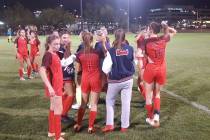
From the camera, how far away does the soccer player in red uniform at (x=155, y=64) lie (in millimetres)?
8359

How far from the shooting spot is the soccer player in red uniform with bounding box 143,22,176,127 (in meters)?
8.36

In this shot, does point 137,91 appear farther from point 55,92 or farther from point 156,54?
point 55,92

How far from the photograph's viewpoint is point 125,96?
8.12 m

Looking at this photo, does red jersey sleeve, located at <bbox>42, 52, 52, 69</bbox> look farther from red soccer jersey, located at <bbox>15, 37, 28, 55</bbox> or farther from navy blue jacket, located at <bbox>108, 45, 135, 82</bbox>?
red soccer jersey, located at <bbox>15, 37, 28, 55</bbox>

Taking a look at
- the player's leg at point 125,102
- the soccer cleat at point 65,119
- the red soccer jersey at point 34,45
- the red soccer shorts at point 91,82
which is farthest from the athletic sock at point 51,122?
the red soccer jersey at point 34,45

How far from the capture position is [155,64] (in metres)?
8.55

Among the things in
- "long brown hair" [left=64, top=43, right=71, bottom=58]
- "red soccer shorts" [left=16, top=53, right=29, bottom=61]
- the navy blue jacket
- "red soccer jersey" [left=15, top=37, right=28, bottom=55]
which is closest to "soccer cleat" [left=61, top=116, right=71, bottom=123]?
"long brown hair" [left=64, top=43, right=71, bottom=58]

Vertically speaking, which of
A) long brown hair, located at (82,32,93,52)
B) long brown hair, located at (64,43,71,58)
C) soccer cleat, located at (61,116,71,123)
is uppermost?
long brown hair, located at (82,32,93,52)

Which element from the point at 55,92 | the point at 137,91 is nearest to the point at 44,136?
the point at 55,92

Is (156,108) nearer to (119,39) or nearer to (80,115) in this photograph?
(80,115)

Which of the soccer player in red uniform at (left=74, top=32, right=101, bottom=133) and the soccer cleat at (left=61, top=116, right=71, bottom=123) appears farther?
the soccer cleat at (left=61, top=116, right=71, bottom=123)

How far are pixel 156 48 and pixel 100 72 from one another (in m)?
1.30

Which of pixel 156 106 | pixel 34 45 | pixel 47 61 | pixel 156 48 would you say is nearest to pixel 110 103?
pixel 156 106

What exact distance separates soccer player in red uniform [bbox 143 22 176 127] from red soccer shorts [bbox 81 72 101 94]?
47.2 inches
